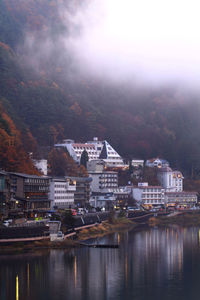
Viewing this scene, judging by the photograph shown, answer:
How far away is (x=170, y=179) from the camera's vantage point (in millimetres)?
102750

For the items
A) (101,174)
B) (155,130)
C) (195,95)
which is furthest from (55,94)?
(195,95)

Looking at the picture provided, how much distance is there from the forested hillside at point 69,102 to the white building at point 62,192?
11514 mm

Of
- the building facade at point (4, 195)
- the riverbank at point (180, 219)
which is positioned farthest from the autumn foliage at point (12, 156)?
the riverbank at point (180, 219)

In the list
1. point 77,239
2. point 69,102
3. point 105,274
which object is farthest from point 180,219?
point 105,274

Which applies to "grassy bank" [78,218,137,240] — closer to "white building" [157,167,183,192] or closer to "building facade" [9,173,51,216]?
"building facade" [9,173,51,216]

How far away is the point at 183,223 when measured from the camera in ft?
265

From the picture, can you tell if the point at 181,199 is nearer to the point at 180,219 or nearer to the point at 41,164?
the point at 180,219

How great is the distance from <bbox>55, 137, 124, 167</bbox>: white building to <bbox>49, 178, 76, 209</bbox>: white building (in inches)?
908

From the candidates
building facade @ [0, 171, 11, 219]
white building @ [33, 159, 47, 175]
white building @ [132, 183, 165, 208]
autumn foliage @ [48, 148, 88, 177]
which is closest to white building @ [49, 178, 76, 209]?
white building @ [33, 159, 47, 175]

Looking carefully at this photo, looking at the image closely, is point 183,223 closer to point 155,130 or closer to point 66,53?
point 155,130

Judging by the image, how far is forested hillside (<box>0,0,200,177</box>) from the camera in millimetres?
109250

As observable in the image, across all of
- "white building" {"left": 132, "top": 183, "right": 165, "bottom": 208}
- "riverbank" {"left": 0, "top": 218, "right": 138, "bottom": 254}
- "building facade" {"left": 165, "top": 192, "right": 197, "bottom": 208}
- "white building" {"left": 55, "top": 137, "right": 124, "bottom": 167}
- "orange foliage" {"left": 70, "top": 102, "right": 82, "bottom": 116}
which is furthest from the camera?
"orange foliage" {"left": 70, "top": 102, "right": 82, "bottom": 116}

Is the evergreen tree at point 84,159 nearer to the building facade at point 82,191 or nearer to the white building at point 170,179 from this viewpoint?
the building facade at point 82,191

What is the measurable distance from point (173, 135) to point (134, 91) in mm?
21921
